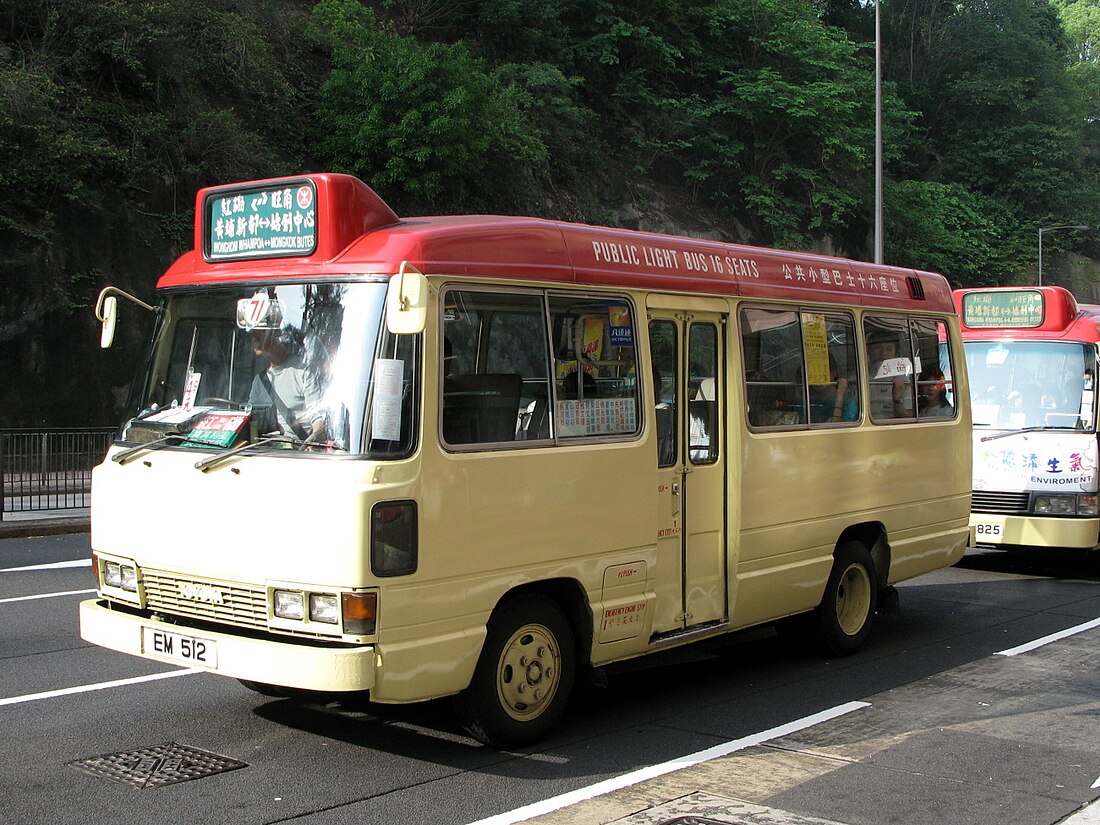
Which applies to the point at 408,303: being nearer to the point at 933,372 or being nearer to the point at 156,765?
the point at 156,765

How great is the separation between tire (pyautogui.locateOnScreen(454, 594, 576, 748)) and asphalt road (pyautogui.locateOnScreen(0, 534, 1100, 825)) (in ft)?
0.49

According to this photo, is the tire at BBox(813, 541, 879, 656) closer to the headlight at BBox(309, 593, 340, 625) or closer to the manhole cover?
the headlight at BBox(309, 593, 340, 625)

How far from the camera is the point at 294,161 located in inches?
1054

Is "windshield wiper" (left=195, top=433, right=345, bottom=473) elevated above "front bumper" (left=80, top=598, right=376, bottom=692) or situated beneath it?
elevated above

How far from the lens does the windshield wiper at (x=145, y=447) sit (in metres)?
6.19

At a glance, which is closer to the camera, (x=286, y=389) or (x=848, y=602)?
(x=286, y=389)

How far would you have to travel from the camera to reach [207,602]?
5.83m

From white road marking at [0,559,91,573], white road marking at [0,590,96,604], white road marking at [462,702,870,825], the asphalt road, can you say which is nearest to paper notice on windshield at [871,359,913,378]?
the asphalt road

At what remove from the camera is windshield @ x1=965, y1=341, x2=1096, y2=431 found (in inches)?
490

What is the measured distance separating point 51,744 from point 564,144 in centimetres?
2893

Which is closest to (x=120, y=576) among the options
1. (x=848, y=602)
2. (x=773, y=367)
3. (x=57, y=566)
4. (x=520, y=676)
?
(x=520, y=676)

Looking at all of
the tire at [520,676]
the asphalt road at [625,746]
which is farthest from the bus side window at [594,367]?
the asphalt road at [625,746]

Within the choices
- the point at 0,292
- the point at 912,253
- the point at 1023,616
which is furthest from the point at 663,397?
the point at 912,253

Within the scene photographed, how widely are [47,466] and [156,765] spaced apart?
11.2 meters
